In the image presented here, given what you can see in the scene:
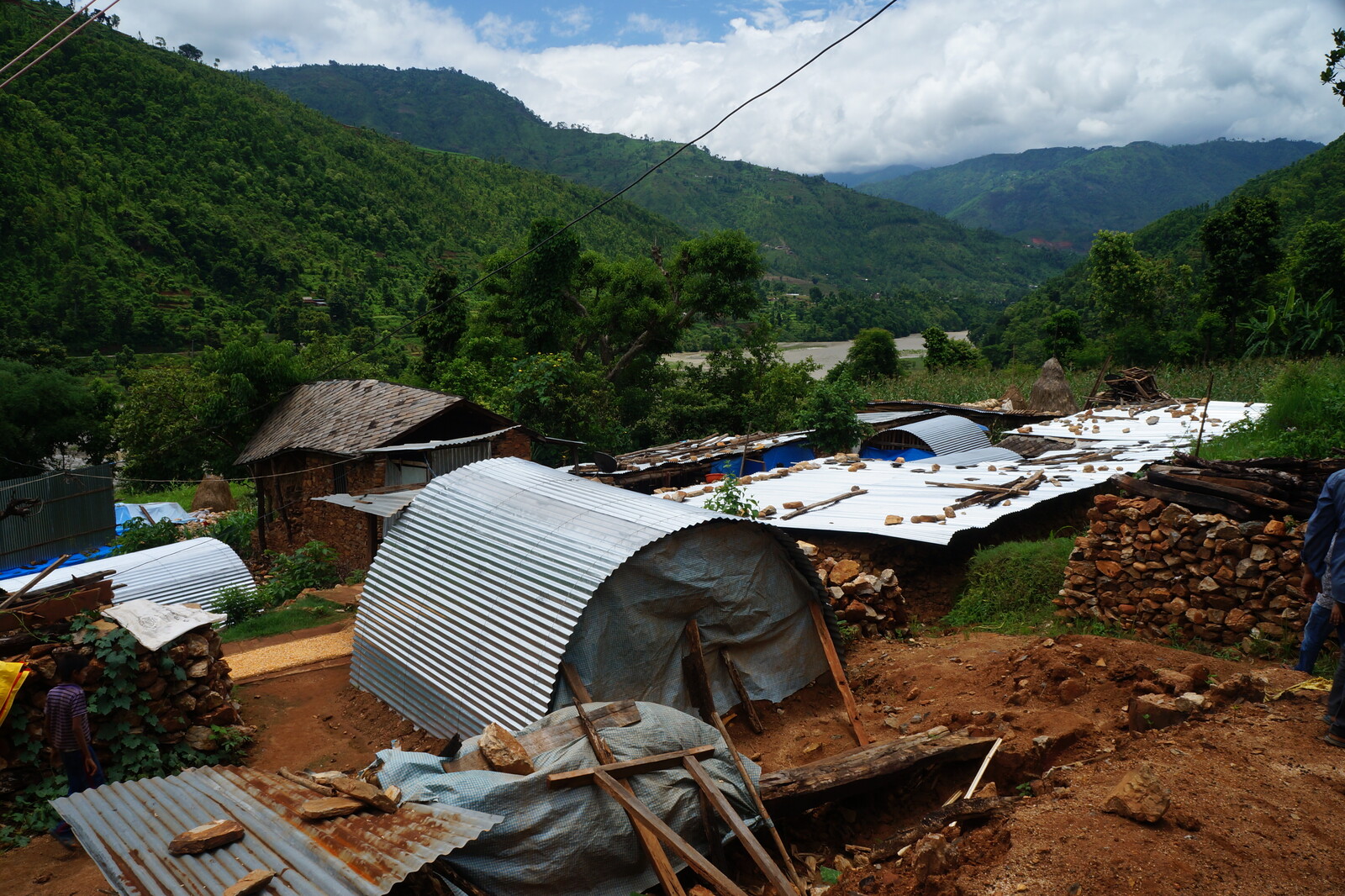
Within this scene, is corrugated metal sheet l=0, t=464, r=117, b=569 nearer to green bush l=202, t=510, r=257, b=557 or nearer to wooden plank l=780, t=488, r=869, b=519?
green bush l=202, t=510, r=257, b=557

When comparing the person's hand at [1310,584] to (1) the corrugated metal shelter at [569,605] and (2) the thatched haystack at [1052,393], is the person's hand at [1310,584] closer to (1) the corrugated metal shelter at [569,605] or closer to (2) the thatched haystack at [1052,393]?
(1) the corrugated metal shelter at [569,605]

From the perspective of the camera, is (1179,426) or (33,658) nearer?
(33,658)

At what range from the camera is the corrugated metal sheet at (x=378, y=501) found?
11.4 meters

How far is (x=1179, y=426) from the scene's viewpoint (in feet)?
54.0

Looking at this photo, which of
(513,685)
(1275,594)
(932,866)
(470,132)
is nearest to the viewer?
(932,866)

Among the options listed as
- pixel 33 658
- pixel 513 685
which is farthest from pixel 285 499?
pixel 513 685

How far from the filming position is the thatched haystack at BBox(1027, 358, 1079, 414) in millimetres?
24469

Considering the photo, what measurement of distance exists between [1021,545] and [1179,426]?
29.3ft

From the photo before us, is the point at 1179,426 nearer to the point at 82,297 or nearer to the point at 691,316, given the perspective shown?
the point at 691,316

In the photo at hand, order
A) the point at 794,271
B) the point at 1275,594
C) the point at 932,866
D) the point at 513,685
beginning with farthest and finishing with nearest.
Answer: the point at 794,271 < the point at 1275,594 < the point at 513,685 < the point at 932,866

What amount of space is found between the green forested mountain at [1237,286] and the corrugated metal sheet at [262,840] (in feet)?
104

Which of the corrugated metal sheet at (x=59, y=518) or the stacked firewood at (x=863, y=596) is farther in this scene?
the corrugated metal sheet at (x=59, y=518)

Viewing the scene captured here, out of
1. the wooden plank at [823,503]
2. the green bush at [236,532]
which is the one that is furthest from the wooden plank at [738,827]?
the green bush at [236,532]

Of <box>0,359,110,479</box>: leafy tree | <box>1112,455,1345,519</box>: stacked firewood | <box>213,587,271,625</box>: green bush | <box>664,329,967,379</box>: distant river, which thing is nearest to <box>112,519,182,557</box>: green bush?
<box>213,587,271,625</box>: green bush
